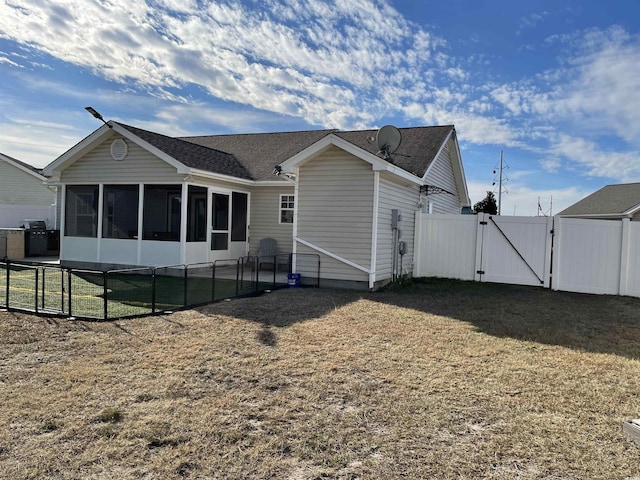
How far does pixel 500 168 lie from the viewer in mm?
33781

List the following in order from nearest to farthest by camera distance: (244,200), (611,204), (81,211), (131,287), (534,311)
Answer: (534,311) → (131,287) → (81,211) → (244,200) → (611,204)

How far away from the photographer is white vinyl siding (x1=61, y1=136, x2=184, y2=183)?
38.6ft

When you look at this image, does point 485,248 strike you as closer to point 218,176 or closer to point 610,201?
point 218,176

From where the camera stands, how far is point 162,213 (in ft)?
39.4

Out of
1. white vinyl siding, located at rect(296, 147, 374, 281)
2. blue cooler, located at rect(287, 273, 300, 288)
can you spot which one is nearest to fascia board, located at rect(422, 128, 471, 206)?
white vinyl siding, located at rect(296, 147, 374, 281)

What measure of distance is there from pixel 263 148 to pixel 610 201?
71.4 ft

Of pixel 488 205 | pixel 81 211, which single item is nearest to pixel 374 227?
pixel 81 211

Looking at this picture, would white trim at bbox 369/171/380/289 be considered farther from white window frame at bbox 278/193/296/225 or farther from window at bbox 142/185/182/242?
window at bbox 142/185/182/242

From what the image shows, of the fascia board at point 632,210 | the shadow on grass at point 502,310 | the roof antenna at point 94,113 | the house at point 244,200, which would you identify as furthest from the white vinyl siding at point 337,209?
the fascia board at point 632,210

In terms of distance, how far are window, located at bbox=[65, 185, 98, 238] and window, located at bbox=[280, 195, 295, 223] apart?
5521mm

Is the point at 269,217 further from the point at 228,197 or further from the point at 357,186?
the point at 357,186

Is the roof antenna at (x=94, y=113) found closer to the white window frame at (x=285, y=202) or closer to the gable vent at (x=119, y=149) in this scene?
the gable vent at (x=119, y=149)

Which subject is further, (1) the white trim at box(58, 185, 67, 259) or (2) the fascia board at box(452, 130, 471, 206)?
(2) the fascia board at box(452, 130, 471, 206)

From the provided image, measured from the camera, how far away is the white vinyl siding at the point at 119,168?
11758mm
